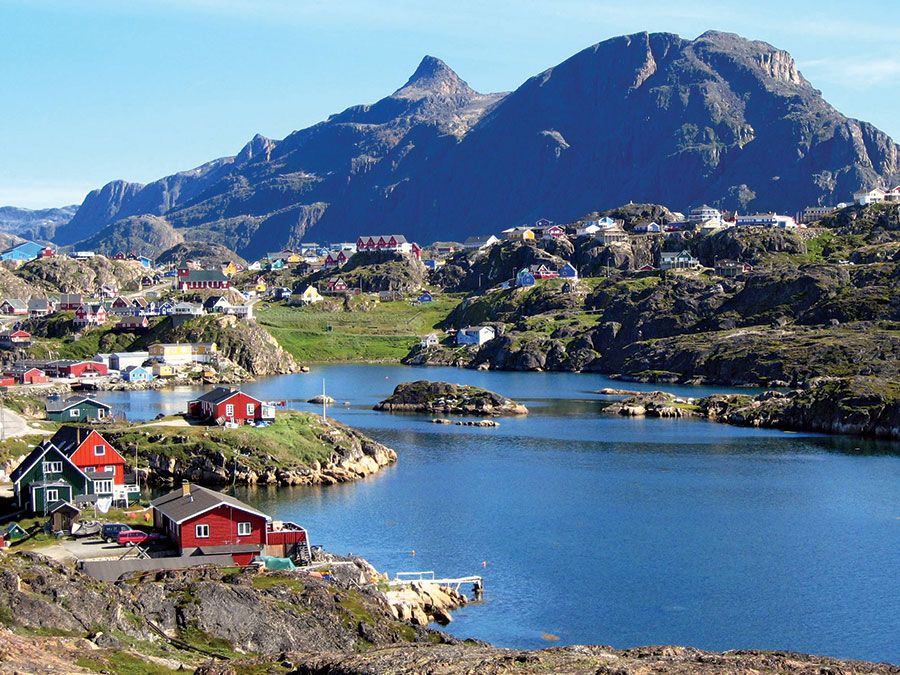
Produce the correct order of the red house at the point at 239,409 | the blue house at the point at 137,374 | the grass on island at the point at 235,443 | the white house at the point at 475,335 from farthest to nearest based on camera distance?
the white house at the point at 475,335, the blue house at the point at 137,374, the red house at the point at 239,409, the grass on island at the point at 235,443

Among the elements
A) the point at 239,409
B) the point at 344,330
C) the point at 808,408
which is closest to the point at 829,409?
the point at 808,408

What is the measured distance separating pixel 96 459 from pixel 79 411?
33.3m

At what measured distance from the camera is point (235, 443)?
240 ft

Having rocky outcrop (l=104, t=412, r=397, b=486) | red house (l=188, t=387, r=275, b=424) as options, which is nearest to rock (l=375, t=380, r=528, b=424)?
rocky outcrop (l=104, t=412, r=397, b=486)

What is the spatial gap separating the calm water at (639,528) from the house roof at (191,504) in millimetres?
7526

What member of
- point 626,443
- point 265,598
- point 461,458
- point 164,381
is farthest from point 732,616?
point 164,381

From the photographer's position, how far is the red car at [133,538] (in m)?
47.2

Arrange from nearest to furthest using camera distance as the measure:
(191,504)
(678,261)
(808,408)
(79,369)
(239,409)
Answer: (191,504) < (239,409) < (808,408) < (79,369) < (678,261)

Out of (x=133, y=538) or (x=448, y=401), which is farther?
(x=448, y=401)

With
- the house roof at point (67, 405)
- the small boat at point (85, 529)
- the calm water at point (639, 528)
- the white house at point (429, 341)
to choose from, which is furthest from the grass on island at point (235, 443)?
the white house at point (429, 341)

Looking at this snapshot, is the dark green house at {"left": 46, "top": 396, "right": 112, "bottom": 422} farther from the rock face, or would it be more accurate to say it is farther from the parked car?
the parked car

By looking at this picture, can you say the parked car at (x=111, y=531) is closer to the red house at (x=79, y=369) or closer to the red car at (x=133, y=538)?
the red car at (x=133, y=538)

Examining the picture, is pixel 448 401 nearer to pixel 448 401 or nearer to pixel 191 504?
pixel 448 401

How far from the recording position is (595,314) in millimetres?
176625
